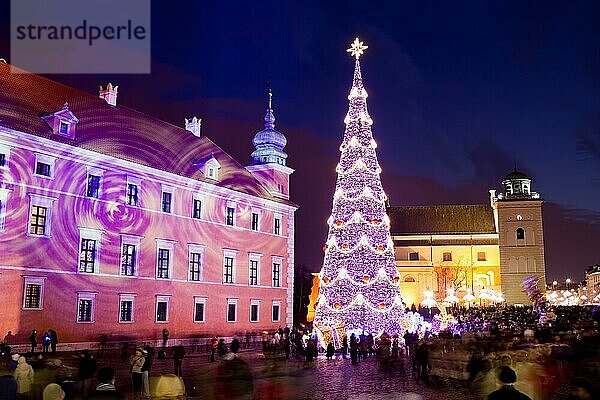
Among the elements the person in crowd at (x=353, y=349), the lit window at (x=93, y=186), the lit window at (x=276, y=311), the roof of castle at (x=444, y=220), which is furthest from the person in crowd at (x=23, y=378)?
the roof of castle at (x=444, y=220)

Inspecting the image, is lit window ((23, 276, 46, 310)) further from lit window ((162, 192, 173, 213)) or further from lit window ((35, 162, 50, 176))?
lit window ((162, 192, 173, 213))

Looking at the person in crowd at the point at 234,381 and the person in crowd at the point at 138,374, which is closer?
the person in crowd at the point at 234,381

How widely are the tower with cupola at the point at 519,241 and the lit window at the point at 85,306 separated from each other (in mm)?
62009

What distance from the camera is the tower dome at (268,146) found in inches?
1977

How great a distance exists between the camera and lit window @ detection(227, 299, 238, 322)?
41.1 meters

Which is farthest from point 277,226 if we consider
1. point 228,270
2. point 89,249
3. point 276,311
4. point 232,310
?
point 89,249

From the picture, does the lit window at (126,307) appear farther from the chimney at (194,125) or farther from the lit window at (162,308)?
the chimney at (194,125)

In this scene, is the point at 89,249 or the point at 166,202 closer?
the point at 89,249

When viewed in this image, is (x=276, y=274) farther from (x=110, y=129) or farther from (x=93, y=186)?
(x=93, y=186)

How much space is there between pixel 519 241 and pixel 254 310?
50.5 metres

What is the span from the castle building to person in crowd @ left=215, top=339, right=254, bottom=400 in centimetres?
7220

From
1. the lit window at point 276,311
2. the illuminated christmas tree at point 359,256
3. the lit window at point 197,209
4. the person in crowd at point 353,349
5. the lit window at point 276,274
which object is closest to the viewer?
the person in crowd at point 353,349

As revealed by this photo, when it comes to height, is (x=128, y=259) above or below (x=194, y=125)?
below

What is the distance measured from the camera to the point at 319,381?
2020 cm
